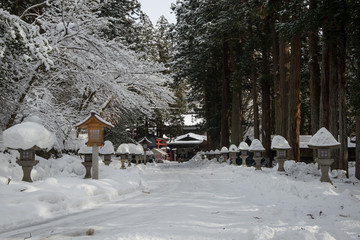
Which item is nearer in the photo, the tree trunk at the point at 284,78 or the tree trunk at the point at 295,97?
the tree trunk at the point at 295,97

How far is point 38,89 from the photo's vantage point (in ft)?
41.3

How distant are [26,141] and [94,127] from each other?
3.54 m

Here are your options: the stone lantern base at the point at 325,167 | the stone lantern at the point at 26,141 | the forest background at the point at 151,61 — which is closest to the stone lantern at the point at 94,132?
the forest background at the point at 151,61

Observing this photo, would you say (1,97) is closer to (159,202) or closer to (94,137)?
(94,137)

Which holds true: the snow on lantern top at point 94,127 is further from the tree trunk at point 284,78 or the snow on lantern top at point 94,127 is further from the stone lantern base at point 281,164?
the tree trunk at point 284,78

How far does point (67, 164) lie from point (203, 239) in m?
11.1

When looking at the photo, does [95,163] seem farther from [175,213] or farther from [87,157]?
[175,213]

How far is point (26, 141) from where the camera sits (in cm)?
961

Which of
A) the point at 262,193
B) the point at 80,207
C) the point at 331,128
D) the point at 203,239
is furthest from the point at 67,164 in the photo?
the point at 331,128

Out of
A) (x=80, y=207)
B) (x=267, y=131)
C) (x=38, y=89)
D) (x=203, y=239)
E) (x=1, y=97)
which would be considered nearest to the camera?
(x=203, y=239)

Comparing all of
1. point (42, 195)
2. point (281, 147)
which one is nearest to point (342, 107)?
point (281, 147)

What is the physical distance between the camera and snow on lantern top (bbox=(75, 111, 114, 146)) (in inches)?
502

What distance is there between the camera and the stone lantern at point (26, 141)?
962 centimetres

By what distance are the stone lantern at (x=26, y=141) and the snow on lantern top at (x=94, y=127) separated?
8.83 feet
